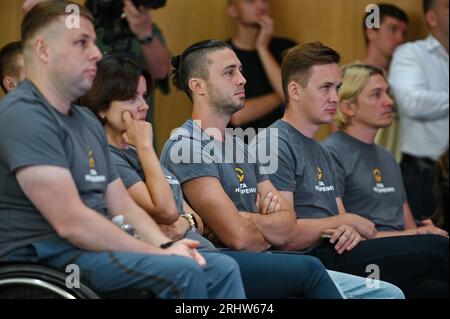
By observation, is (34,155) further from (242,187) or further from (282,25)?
(282,25)

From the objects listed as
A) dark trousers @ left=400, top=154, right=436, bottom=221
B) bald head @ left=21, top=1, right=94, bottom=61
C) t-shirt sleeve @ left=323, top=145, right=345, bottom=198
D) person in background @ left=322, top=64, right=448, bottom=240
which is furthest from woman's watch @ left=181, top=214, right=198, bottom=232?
dark trousers @ left=400, top=154, right=436, bottom=221

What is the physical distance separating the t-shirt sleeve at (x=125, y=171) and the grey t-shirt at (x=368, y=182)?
1.43m

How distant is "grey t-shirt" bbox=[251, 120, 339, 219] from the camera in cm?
383

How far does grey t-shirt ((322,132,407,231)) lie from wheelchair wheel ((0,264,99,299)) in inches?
79.0

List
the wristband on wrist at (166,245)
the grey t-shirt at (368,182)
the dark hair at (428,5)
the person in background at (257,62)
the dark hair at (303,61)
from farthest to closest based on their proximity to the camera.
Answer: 1. the dark hair at (428,5)
2. the person in background at (257,62)
3. the grey t-shirt at (368,182)
4. the dark hair at (303,61)
5. the wristband on wrist at (166,245)

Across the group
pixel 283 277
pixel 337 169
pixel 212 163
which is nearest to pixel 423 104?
pixel 337 169

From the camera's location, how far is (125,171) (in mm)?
3064

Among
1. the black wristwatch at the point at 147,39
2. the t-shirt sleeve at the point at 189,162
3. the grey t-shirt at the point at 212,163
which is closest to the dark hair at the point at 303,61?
the grey t-shirt at the point at 212,163

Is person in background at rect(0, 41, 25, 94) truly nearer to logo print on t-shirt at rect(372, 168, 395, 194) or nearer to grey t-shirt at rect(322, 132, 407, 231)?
grey t-shirt at rect(322, 132, 407, 231)

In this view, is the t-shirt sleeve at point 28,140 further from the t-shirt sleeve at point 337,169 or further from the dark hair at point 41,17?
the t-shirt sleeve at point 337,169

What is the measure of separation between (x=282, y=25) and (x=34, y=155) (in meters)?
3.48

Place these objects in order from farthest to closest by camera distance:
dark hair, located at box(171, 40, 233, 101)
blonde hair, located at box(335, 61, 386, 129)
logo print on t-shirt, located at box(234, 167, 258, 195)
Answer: blonde hair, located at box(335, 61, 386, 129) < dark hair, located at box(171, 40, 233, 101) < logo print on t-shirt, located at box(234, 167, 258, 195)

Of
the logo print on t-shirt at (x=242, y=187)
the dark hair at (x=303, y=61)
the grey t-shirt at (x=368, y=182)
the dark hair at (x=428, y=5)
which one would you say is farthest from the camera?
the dark hair at (x=428, y=5)

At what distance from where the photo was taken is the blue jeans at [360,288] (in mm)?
3582
